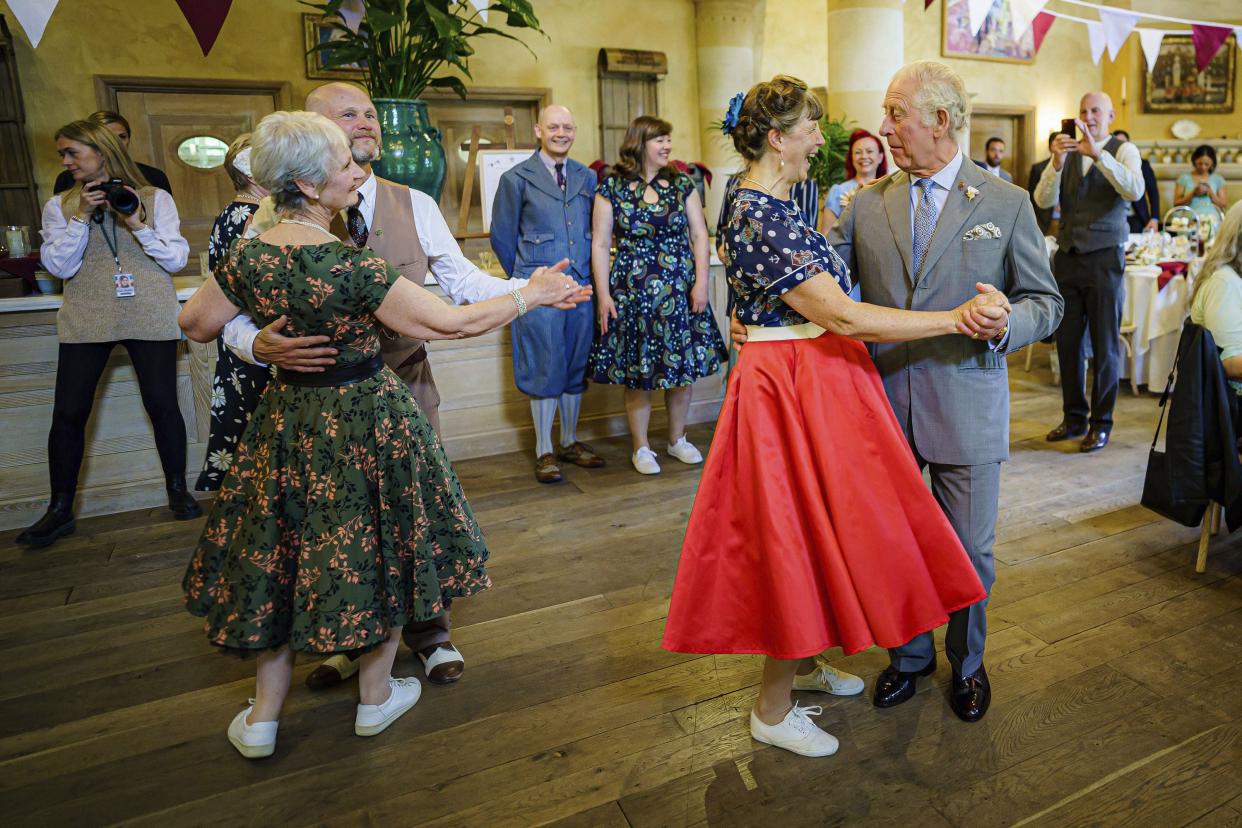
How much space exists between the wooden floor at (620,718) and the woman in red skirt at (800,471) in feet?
1.14

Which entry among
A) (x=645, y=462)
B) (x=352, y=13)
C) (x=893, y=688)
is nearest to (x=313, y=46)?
(x=352, y=13)

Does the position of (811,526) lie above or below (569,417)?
above

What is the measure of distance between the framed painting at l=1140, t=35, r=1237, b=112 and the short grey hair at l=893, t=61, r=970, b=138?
11269 mm

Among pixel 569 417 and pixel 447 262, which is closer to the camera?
pixel 447 262

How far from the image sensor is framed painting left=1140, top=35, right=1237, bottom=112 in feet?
35.5

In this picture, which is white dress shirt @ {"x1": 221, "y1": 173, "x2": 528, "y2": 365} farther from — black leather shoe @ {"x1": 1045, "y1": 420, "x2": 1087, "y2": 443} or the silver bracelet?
black leather shoe @ {"x1": 1045, "y1": 420, "x2": 1087, "y2": 443}

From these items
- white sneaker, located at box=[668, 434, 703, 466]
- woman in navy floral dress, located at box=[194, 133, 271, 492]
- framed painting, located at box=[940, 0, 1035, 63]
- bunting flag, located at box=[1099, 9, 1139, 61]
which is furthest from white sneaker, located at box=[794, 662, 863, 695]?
framed painting, located at box=[940, 0, 1035, 63]

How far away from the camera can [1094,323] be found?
420cm

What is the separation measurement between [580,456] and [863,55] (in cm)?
467

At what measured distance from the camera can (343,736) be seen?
83.0 inches

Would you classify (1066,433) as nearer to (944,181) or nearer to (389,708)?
(944,181)

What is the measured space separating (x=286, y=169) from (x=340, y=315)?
0.30 metres

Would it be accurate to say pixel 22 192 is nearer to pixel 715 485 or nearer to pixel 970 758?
pixel 715 485

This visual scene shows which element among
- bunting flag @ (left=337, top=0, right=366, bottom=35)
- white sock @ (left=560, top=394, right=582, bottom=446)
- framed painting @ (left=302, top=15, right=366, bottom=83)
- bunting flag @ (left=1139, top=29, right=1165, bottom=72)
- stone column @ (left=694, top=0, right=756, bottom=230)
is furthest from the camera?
stone column @ (left=694, top=0, right=756, bottom=230)
